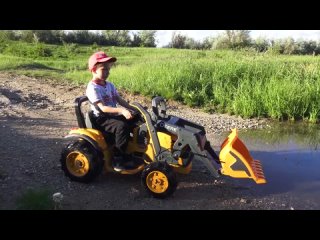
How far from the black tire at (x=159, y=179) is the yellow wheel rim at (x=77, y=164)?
830 mm

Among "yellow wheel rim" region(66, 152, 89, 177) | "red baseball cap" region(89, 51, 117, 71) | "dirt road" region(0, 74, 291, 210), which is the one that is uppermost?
"red baseball cap" region(89, 51, 117, 71)

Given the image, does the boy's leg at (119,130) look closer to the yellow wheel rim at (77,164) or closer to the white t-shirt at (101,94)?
the white t-shirt at (101,94)

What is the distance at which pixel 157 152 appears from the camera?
5.13 metres

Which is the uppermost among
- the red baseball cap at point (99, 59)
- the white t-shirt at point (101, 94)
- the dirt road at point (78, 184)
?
the red baseball cap at point (99, 59)

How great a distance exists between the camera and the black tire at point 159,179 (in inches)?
192

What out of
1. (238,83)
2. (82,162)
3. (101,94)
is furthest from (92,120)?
(238,83)

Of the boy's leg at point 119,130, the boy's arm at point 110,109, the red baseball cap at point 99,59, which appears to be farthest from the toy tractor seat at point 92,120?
the red baseball cap at point 99,59

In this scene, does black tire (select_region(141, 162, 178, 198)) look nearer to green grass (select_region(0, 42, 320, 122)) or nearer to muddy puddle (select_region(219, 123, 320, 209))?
muddy puddle (select_region(219, 123, 320, 209))

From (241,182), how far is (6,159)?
11.2 feet

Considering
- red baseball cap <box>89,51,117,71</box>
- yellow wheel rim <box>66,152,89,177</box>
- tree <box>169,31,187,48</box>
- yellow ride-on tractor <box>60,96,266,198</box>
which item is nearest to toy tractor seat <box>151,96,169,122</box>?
yellow ride-on tractor <box>60,96,266,198</box>

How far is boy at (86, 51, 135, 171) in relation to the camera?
17.0 feet

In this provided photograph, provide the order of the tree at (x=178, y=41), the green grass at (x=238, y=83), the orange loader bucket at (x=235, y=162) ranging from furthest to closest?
the tree at (x=178, y=41), the green grass at (x=238, y=83), the orange loader bucket at (x=235, y=162)

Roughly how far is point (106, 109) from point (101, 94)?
30cm

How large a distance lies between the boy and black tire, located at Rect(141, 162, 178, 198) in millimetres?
464
